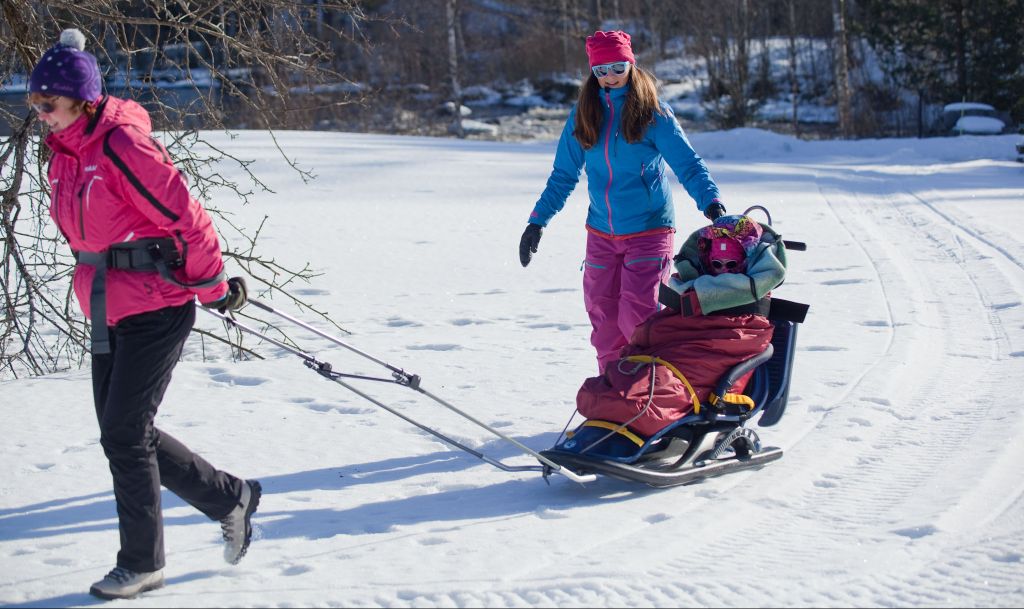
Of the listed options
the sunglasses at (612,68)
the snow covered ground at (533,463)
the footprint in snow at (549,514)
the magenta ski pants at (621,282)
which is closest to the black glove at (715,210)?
the magenta ski pants at (621,282)

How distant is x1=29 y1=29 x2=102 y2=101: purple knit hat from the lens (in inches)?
121

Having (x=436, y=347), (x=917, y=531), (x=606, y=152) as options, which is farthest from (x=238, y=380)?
(x=917, y=531)

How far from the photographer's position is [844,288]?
828 centimetres

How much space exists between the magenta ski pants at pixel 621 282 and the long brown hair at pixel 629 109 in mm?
482

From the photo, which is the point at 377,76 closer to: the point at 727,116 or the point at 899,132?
the point at 727,116

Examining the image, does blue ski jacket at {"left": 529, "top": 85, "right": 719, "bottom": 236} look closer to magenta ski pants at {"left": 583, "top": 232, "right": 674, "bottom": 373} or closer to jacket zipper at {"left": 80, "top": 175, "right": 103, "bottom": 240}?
magenta ski pants at {"left": 583, "top": 232, "right": 674, "bottom": 373}

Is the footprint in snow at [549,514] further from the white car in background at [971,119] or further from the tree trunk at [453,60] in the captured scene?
the tree trunk at [453,60]

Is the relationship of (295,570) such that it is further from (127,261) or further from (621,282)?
(621,282)

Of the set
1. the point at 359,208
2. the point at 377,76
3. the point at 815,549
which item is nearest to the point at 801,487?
the point at 815,549

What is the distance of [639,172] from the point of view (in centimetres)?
487

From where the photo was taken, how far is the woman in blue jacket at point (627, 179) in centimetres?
479

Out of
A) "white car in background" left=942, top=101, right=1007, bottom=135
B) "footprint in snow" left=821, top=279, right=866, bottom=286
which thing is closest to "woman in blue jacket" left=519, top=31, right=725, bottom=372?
"footprint in snow" left=821, top=279, right=866, bottom=286

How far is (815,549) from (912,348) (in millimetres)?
3163

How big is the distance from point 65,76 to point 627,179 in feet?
8.48
